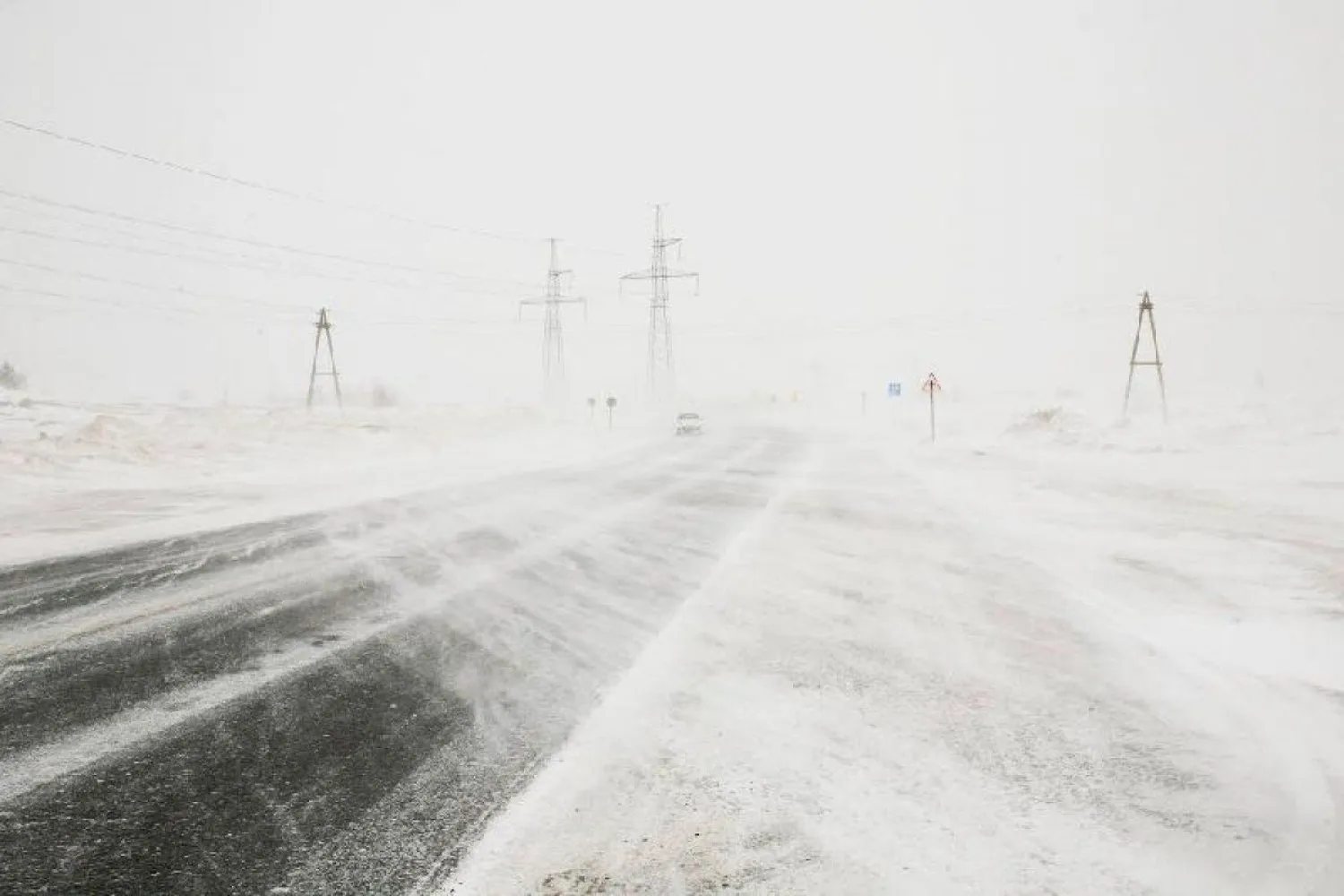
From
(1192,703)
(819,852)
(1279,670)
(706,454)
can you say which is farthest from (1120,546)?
(706,454)

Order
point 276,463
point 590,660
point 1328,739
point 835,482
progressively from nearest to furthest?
1. point 1328,739
2. point 590,660
3. point 835,482
4. point 276,463

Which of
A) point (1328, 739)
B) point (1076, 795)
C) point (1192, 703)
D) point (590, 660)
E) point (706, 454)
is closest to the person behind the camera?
point (1076, 795)

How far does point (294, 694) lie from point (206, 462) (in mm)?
14299

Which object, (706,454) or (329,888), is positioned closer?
(329,888)

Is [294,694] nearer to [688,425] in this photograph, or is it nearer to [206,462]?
[206,462]

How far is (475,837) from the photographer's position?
241cm

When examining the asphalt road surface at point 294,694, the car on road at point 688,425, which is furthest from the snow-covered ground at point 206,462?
the car on road at point 688,425

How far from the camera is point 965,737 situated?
333cm

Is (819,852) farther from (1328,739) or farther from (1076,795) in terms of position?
(1328,739)

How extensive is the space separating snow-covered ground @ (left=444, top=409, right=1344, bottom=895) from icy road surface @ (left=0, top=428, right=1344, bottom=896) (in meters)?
0.02

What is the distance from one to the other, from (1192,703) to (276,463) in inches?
691

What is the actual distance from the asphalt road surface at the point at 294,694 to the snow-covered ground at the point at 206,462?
2.35m

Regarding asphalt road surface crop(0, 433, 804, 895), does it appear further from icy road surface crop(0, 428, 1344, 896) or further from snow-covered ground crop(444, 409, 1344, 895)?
snow-covered ground crop(444, 409, 1344, 895)

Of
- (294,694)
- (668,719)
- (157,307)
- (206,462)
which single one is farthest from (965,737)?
(157,307)
